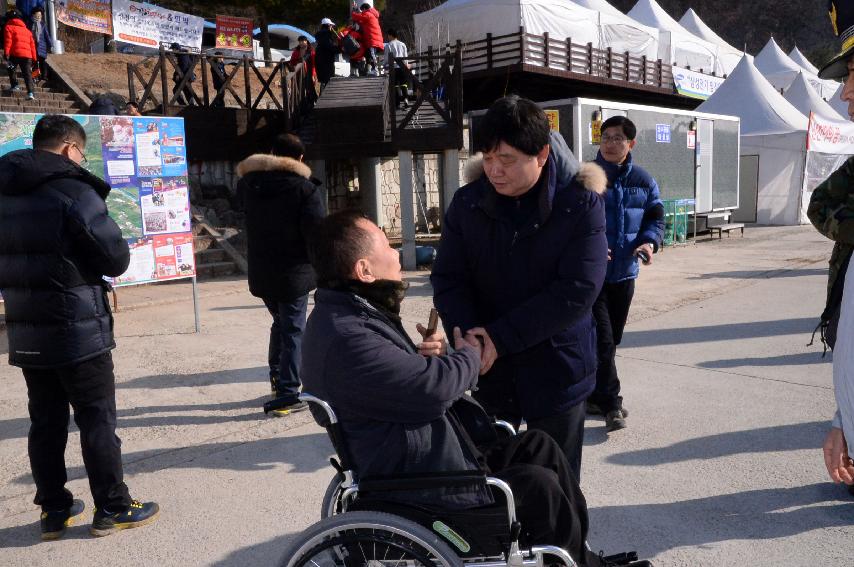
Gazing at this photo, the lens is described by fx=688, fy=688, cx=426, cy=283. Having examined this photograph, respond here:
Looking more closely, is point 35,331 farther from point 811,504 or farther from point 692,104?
point 692,104

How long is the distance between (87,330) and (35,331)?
21 cm

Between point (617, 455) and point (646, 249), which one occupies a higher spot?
point (646, 249)

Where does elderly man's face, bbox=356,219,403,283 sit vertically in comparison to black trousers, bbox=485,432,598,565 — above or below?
above

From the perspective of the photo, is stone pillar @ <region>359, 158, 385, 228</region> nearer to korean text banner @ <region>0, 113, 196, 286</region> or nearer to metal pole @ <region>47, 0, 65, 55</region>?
korean text banner @ <region>0, 113, 196, 286</region>

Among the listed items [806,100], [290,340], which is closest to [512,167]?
[290,340]

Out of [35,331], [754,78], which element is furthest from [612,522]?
[754,78]

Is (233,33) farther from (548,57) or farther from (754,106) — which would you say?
(754,106)

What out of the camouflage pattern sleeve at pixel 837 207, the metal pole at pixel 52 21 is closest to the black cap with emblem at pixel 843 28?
the camouflage pattern sleeve at pixel 837 207

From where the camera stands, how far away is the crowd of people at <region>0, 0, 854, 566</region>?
2.05 metres

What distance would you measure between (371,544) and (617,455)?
2266 millimetres

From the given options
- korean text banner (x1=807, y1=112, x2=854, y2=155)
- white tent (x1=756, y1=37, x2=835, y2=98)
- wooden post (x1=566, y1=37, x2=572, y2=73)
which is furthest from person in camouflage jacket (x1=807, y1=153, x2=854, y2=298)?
white tent (x1=756, y1=37, x2=835, y2=98)

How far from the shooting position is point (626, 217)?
14.0ft

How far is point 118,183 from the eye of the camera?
6043 millimetres

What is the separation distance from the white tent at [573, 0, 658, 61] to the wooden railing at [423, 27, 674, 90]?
56 cm
